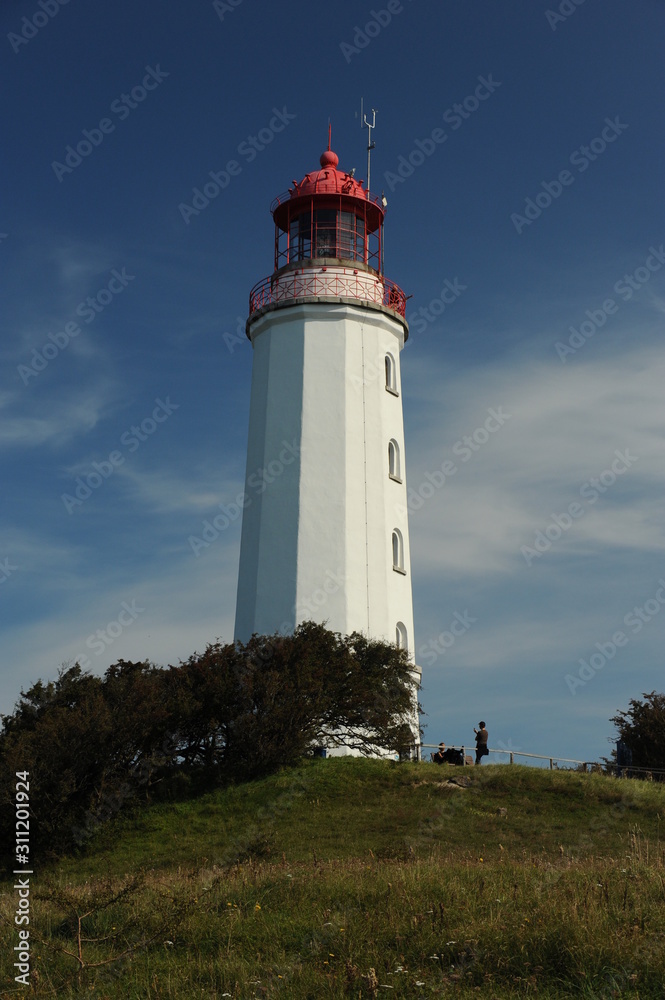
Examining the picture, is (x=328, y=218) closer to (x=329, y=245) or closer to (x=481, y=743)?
(x=329, y=245)

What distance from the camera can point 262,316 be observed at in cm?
3250

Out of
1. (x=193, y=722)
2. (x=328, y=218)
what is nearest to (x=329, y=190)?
(x=328, y=218)

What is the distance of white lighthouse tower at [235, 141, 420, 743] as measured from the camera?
96.5ft

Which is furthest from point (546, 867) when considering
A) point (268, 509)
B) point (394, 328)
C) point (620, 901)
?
point (394, 328)

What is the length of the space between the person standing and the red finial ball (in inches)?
705

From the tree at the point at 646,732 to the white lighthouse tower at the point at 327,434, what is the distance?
6.55m

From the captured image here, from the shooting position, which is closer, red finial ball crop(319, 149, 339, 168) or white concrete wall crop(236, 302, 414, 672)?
white concrete wall crop(236, 302, 414, 672)

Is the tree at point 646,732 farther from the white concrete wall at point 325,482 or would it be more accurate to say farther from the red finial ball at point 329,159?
the red finial ball at point 329,159

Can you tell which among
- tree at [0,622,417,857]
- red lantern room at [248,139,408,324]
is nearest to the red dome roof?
red lantern room at [248,139,408,324]

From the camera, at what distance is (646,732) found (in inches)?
1203

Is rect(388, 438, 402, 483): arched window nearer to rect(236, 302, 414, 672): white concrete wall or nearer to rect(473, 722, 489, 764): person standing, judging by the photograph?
rect(236, 302, 414, 672): white concrete wall

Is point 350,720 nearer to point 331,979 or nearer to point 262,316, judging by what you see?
point 262,316

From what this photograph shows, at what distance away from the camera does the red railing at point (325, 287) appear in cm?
3186

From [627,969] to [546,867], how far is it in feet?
13.0
